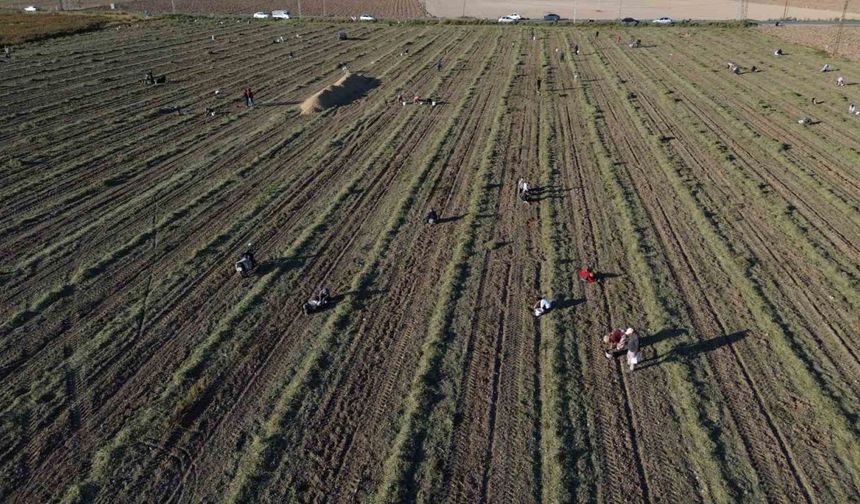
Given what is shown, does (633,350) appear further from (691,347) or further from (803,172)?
(803,172)

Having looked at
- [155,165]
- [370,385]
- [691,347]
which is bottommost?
[370,385]

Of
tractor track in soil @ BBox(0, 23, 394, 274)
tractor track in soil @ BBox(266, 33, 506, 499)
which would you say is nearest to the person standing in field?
tractor track in soil @ BBox(266, 33, 506, 499)

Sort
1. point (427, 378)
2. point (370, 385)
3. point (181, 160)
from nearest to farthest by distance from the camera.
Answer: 1. point (370, 385)
2. point (427, 378)
3. point (181, 160)

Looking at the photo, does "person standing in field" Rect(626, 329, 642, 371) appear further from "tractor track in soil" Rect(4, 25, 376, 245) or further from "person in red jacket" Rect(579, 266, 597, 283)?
"tractor track in soil" Rect(4, 25, 376, 245)

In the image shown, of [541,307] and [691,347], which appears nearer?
[691,347]

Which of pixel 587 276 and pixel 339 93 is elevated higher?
pixel 339 93

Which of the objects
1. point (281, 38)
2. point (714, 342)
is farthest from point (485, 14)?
point (714, 342)

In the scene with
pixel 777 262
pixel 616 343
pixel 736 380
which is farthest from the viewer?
pixel 777 262

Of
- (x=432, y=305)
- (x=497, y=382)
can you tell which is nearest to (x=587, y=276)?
(x=432, y=305)
